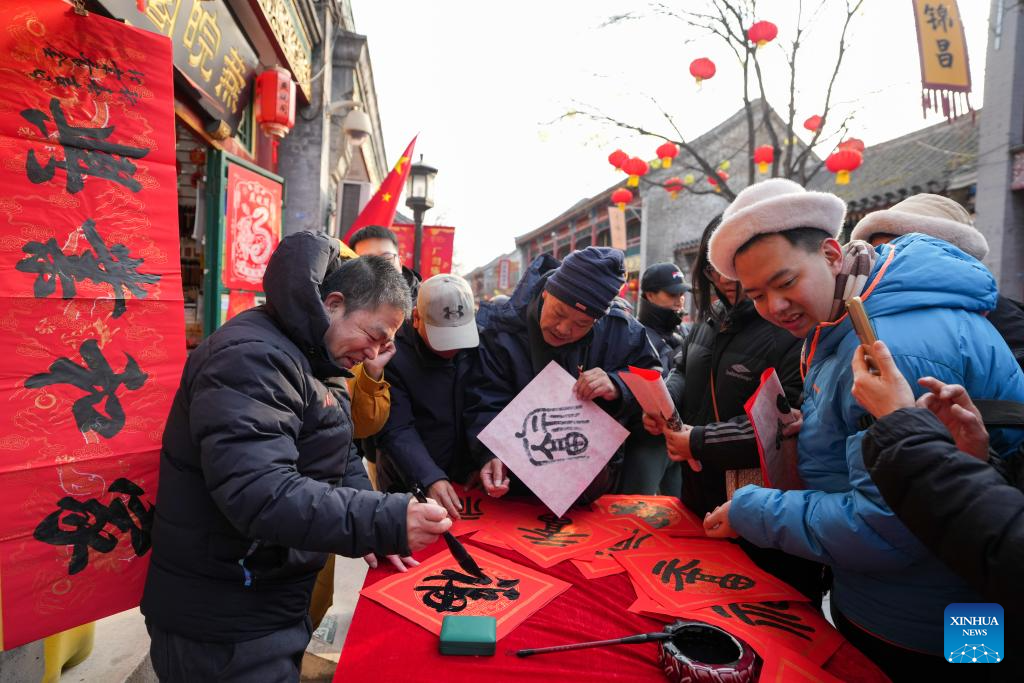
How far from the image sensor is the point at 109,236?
162 cm

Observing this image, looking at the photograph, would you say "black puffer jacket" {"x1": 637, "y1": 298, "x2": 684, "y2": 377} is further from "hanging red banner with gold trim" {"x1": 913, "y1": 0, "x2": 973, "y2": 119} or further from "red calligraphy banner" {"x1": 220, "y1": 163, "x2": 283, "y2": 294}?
"hanging red banner with gold trim" {"x1": 913, "y1": 0, "x2": 973, "y2": 119}

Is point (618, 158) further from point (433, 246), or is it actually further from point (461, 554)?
point (461, 554)

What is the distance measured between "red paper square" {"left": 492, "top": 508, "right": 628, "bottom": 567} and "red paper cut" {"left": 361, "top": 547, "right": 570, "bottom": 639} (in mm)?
113

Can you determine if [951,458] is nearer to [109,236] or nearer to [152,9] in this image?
[109,236]

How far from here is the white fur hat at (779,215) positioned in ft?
4.24

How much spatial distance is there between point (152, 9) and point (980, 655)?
3.92 m

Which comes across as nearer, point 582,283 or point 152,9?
point 582,283

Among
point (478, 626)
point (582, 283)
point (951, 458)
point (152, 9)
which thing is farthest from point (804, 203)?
point (152, 9)

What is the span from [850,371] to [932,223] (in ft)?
2.90

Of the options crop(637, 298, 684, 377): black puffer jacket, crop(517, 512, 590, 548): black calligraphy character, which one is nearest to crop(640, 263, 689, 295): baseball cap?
crop(637, 298, 684, 377): black puffer jacket

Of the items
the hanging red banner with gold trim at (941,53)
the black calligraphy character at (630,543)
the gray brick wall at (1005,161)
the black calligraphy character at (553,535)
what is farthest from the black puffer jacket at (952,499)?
the gray brick wall at (1005,161)

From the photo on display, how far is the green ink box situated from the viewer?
43.3 inches

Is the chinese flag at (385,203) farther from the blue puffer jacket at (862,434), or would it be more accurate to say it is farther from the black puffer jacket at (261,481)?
the blue puffer jacket at (862,434)

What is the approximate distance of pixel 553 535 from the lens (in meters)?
1.73
